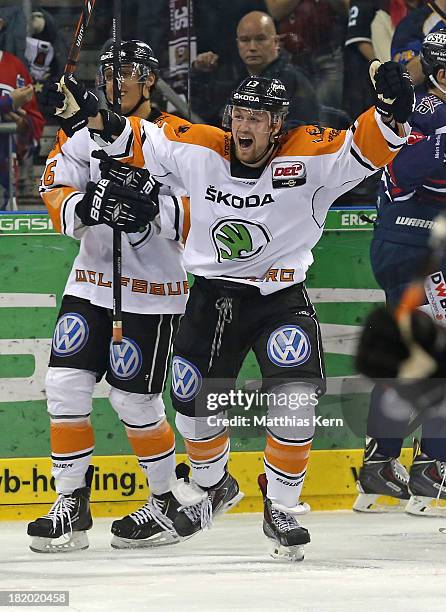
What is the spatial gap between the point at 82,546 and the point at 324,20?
250 centimetres

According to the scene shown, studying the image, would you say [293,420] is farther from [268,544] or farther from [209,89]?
[209,89]

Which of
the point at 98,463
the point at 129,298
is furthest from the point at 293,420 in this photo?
the point at 98,463

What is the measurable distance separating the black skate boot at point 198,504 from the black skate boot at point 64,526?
0.32 metres

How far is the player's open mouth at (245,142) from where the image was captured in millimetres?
4590

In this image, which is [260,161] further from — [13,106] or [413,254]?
[13,106]

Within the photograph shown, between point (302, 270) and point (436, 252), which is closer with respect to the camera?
point (436, 252)

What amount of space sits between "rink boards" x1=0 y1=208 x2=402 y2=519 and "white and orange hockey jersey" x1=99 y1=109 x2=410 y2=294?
0.90m

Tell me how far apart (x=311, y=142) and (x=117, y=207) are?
26.4 inches

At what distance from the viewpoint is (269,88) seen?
15.3 feet

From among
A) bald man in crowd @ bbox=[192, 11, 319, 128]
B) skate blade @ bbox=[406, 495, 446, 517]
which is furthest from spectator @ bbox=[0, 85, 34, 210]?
skate blade @ bbox=[406, 495, 446, 517]

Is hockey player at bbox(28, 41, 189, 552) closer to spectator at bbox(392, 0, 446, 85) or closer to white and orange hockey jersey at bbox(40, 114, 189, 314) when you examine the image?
white and orange hockey jersey at bbox(40, 114, 189, 314)

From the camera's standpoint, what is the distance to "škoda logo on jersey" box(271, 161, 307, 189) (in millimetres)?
4602

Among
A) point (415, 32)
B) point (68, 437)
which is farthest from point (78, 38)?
point (415, 32)

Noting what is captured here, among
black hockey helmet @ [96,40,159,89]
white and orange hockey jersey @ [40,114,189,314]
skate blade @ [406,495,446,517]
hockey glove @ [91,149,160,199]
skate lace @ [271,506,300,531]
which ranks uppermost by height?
black hockey helmet @ [96,40,159,89]
